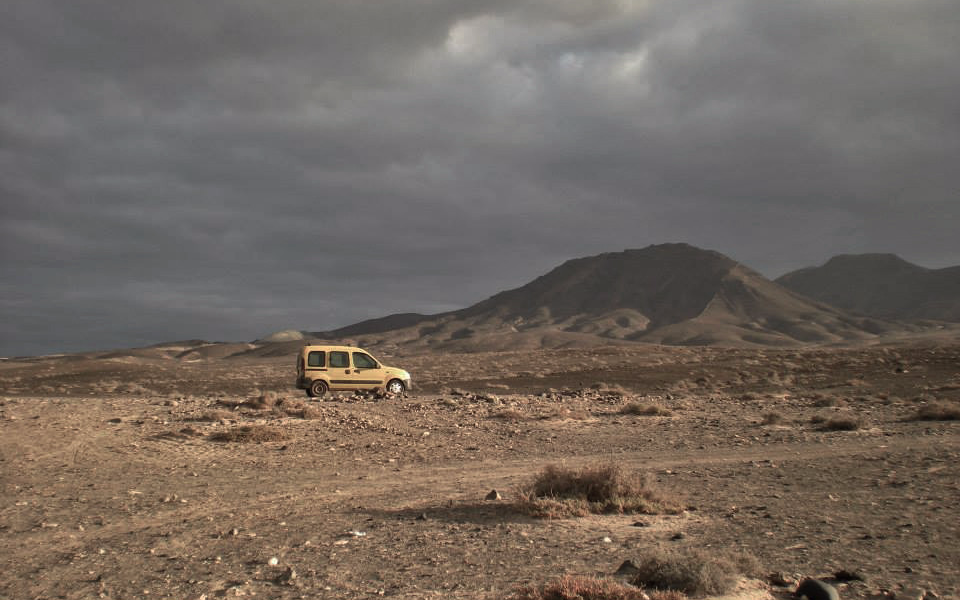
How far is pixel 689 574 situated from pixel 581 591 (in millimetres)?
974

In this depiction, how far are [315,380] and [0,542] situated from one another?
59.1 ft

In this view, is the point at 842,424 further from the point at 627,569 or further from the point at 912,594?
the point at 627,569

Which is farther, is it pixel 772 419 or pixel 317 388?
pixel 317 388

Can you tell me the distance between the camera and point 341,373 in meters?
25.8

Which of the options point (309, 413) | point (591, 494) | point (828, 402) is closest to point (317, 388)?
point (309, 413)

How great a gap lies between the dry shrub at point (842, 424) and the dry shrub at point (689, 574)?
39.2ft

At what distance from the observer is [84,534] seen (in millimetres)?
7844

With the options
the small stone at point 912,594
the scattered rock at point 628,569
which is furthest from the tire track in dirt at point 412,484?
the small stone at point 912,594

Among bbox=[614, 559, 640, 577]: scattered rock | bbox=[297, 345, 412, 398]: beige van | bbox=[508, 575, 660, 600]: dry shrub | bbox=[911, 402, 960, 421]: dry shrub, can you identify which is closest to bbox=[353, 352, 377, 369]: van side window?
bbox=[297, 345, 412, 398]: beige van

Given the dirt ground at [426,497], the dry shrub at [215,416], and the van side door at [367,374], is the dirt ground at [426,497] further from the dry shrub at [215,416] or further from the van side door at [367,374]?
the van side door at [367,374]

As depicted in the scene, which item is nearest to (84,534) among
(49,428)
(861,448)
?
(49,428)

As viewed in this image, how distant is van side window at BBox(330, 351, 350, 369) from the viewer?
25938 mm

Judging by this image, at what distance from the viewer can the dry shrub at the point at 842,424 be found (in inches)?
631

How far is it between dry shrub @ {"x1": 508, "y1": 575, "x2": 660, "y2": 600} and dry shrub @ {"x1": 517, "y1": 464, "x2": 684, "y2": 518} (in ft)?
9.66
